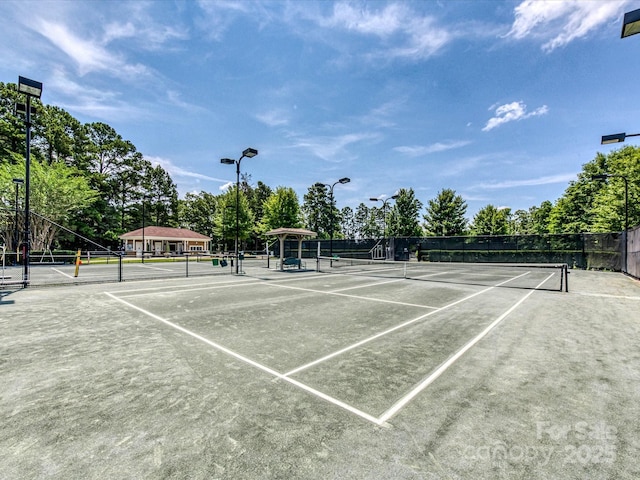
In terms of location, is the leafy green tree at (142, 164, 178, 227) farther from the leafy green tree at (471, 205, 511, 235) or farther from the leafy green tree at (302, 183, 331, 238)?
the leafy green tree at (471, 205, 511, 235)

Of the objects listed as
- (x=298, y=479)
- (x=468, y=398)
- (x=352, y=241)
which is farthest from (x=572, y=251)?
(x=298, y=479)

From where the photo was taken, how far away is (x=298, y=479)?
2.00 m

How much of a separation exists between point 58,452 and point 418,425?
3.09 metres

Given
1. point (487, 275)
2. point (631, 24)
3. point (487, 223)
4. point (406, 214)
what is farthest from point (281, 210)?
point (631, 24)

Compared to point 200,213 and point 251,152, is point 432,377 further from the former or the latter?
point 200,213

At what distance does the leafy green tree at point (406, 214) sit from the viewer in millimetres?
53281

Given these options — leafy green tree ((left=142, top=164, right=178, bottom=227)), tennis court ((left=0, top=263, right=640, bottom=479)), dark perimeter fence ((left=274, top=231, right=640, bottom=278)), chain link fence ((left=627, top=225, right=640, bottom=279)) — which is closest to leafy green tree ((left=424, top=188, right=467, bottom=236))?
dark perimeter fence ((left=274, top=231, right=640, bottom=278))

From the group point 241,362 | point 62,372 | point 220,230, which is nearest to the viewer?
point 62,372

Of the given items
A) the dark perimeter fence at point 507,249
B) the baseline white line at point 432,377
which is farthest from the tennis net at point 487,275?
the baseline white line at point 432,377

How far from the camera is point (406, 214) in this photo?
176ft

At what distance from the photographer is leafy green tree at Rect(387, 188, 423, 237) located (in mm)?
53281

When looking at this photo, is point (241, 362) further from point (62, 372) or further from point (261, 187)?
point (261, 187)

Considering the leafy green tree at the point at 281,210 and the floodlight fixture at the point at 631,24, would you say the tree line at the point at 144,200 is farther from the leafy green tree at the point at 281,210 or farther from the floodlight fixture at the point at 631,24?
the floodlight fixture at the point at 631,24

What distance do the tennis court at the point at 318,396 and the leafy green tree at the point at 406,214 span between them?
4739cm
